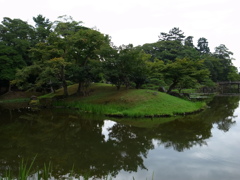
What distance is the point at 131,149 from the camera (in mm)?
7332

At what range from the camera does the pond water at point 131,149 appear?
18.0 feet

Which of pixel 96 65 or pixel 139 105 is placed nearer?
pixel 139 105

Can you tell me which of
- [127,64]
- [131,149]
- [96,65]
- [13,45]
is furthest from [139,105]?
[13,45]

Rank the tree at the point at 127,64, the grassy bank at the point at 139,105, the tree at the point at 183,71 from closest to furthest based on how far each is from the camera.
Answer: the grassy bank at the point at 139,105 → the tree at the point at 127,64 → the tree at the point at 183,71

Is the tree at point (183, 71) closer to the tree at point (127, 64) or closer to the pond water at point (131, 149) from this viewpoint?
the tree at point (127, 64)

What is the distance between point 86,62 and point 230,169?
60.9 ft

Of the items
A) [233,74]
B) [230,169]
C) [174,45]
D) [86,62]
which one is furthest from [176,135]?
[233,74]

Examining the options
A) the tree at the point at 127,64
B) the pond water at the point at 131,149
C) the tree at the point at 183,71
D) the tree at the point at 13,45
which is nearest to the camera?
the pond water at the point at 131,149

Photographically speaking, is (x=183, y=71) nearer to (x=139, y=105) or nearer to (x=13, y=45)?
(x=139, y=105)

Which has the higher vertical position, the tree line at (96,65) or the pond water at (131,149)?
the tree line at (96,65)

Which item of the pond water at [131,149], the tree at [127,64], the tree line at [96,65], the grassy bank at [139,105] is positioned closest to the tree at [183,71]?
the tree line at [96,65]

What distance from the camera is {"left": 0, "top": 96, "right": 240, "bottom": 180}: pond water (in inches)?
216

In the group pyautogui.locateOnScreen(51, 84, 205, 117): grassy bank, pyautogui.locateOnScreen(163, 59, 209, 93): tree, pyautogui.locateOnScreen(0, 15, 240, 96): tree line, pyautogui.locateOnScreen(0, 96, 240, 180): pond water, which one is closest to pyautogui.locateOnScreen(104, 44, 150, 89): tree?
pyautogui.locateOnScreen(0, 15, 240, 96): tree line

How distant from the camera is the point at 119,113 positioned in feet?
45.8
